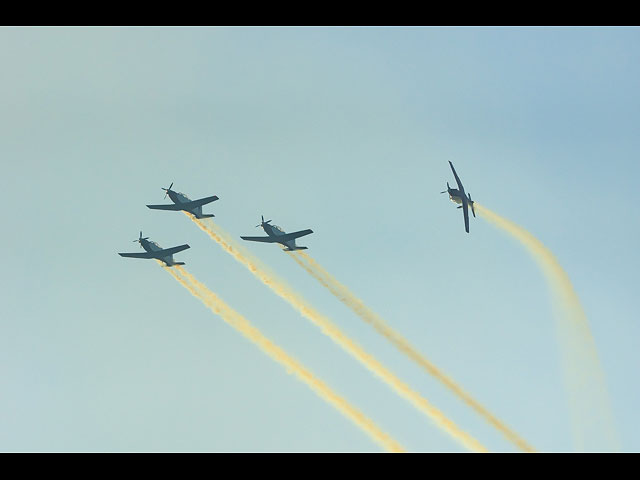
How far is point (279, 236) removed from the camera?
387 feet

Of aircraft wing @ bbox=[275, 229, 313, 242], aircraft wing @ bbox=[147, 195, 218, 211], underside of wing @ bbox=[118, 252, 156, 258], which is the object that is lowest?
underside of wing @ bbox=[118, 252, 156, 258]

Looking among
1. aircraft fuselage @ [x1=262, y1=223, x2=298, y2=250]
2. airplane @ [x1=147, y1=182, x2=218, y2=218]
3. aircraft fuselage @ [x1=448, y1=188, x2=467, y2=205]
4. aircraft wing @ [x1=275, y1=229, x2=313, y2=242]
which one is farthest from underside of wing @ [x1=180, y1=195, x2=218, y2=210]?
aircraft fuselage @ [x1=448, y1=188, x2=467, y2=205]

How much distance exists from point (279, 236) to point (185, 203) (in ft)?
38.1

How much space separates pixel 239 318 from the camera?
115 metres

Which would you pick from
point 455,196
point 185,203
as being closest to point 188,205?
point 185,203

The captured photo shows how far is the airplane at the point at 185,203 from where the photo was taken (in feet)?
382

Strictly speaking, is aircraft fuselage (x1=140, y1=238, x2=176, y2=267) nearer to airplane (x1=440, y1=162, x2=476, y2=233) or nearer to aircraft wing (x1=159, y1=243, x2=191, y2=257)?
aircraft wing (x1=159, y1=243, x2=191, y2=257)

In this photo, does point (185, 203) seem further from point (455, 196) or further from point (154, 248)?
point (455, 196)

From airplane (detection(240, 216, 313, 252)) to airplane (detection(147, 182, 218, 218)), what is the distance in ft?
19.9

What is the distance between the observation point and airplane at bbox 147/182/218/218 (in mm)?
116500

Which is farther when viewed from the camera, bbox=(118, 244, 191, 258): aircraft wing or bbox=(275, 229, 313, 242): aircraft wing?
bbox=(118, 244, 191, 258): aircraft wing
